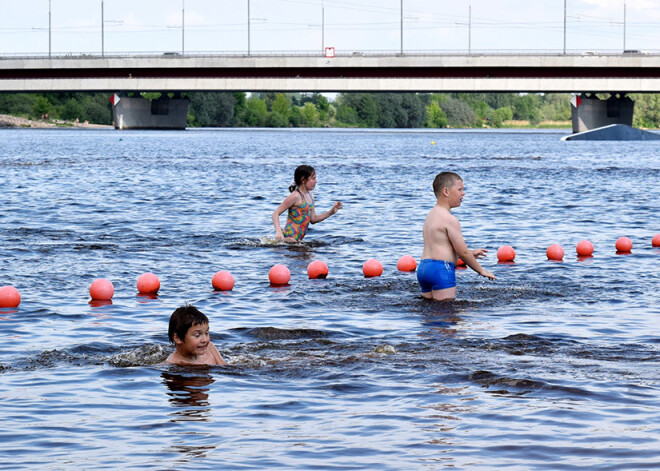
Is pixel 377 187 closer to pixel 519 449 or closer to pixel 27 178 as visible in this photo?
pixel 27 178

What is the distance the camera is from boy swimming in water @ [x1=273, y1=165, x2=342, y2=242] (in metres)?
18.2

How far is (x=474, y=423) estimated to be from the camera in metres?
8.25

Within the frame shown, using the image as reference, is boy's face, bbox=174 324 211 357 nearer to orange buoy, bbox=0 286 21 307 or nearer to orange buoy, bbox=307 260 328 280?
orange buoy, bbox=0 286 21 307

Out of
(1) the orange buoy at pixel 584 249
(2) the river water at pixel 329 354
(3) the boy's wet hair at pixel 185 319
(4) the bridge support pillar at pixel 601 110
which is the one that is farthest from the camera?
(4) the bridge support pillar at pixel 601 110

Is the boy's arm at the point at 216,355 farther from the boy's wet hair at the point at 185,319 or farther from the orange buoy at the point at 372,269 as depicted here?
the orange buoy at the point at 372,269

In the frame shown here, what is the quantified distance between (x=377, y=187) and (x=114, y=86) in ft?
255

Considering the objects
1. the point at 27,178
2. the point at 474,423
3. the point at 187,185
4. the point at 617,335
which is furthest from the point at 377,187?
the point at 474,423

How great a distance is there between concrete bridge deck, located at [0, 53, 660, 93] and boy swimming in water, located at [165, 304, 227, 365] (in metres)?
90.0

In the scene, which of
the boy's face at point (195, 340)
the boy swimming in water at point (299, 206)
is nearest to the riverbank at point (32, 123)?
the boy swimming in water at point (299, 206)

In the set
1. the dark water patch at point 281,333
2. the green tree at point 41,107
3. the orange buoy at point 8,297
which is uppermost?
the green tree at point 41,107

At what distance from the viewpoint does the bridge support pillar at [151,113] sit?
409 feet

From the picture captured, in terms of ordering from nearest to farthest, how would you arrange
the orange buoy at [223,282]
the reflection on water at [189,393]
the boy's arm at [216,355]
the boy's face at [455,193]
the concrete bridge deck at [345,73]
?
1. the reflection on water at [189,393]
2. the boy's arm at [216,355]
3. the boy's face at [455,193]
4. the orange buoy at [223,282]
5. the concrete bridge deck at [345,73]

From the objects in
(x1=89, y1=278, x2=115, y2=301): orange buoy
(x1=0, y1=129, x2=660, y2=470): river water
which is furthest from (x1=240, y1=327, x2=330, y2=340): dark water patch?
(x1=89, y1=278, x2=115, y2=301): orange buoy

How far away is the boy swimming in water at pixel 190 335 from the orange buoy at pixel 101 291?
14.1 feet
